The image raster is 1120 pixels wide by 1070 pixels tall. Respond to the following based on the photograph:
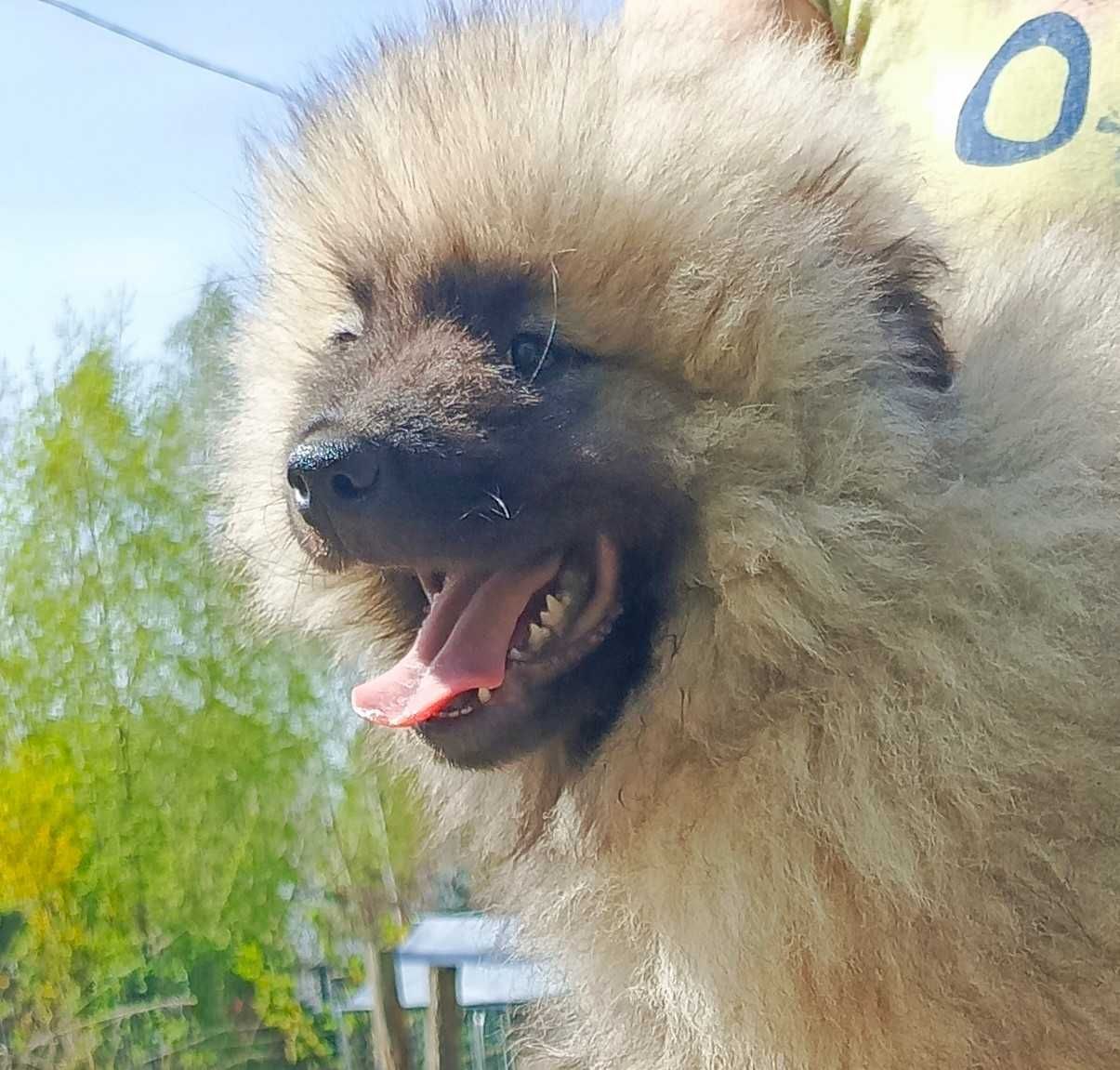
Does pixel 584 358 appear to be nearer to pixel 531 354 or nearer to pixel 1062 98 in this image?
pixel 531 354

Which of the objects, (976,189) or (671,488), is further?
(976,189)

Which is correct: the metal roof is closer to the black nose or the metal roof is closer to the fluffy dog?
the fluffy dog

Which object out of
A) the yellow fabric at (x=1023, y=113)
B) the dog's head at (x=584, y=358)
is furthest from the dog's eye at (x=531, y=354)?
the yellow fabric at (x=1023, y=113)

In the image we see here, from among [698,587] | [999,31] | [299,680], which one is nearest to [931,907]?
[698,587]

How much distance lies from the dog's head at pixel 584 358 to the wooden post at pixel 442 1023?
2.93m

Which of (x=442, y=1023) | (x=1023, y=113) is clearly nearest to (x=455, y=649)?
(x=1023, y=113)

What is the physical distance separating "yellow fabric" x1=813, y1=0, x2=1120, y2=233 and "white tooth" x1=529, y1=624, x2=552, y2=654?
1.43 ft

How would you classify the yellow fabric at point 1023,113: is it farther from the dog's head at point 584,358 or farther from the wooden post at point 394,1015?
the wooden post at point 394,1015

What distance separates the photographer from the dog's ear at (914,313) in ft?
2.60

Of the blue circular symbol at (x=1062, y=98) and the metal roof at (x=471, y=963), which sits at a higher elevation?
the blue circular symbol at (x=1062, y=98)

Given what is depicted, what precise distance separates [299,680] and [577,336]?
2275 millimetres

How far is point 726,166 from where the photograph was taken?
0.80 meters

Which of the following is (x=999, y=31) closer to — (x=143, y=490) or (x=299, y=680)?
(x=299, y=680)

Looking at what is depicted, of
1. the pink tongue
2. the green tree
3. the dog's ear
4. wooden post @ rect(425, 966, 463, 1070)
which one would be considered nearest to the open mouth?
the pink tongue
